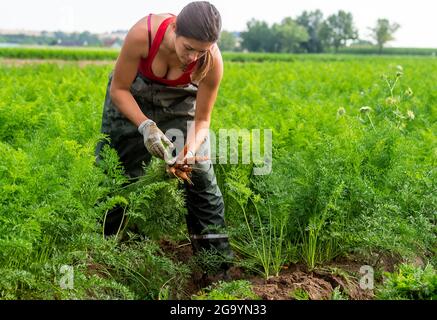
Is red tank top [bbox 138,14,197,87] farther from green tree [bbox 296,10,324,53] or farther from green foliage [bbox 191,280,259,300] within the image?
green tree [bbox 296,10,324,53]

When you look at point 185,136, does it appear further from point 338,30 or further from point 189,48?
point 338,30

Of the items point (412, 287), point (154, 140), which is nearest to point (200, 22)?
point (154, 140)

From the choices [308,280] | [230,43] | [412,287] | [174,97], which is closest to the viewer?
[412,287]

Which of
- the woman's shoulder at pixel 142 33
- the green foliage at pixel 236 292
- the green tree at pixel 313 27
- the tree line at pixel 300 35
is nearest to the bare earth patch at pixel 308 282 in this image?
the green foliage at pixel 236 292

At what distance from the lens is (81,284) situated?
3.56 metres

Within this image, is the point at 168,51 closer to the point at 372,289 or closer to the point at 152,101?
the point at 152,101

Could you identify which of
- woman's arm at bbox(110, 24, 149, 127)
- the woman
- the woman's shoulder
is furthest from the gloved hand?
the woman's shoulder

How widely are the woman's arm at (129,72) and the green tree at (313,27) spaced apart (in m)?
100

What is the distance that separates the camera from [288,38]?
320 ft

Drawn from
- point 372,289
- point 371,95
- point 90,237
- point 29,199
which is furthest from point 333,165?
point 371,95

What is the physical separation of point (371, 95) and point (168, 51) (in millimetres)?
6921

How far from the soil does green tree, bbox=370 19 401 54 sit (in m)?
119

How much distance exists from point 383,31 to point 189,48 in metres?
123

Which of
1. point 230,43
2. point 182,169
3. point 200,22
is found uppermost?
point 200,22
